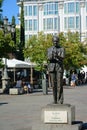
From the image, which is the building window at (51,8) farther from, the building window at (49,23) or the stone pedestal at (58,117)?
the stone pedestal at (58,117)

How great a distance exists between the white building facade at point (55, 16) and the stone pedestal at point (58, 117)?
74.1 meters

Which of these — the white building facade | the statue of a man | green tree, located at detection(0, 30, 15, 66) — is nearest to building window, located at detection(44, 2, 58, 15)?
the white building facade

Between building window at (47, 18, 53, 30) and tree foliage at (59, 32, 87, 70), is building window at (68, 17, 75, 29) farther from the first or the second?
tree foliage at (59, 32, 87, 70)

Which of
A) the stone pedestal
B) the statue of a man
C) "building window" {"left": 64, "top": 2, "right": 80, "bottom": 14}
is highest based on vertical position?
"building window" {"left": 64, "top": 2, "right": 80, "bottom": 14}

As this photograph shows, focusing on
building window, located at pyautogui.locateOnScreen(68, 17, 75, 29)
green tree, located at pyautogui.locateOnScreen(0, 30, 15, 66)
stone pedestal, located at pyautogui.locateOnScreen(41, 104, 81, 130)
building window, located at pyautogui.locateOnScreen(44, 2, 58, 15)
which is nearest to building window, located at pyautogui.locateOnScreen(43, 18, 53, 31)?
building window, located at pyautogui.locateOnScreen(44, 2, 58, 15)

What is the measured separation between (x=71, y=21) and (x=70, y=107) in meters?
76.9

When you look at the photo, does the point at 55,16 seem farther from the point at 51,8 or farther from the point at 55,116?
the point at 55,116

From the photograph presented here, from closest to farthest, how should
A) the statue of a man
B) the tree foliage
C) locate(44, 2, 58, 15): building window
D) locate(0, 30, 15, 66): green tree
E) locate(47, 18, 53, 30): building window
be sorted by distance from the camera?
1. the statue of a man
2. locate(0, 30, 15, 66): green tree
3. the tree foliage
4. locate(47, 18, 53, 30): building window
5. locate(44, 2, 58, 15): building window

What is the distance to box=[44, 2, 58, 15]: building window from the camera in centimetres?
8888

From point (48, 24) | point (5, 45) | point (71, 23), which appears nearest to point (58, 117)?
point (5, 45)

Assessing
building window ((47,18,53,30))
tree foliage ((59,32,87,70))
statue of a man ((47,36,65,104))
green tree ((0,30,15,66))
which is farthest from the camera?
building window ((47,18,53,30))

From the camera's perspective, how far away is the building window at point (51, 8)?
88.9 metres

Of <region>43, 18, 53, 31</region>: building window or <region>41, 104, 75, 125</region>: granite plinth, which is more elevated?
<region>43, 18, 53, 31</region>: building window

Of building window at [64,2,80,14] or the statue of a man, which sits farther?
building window at [64,2,80,14]
